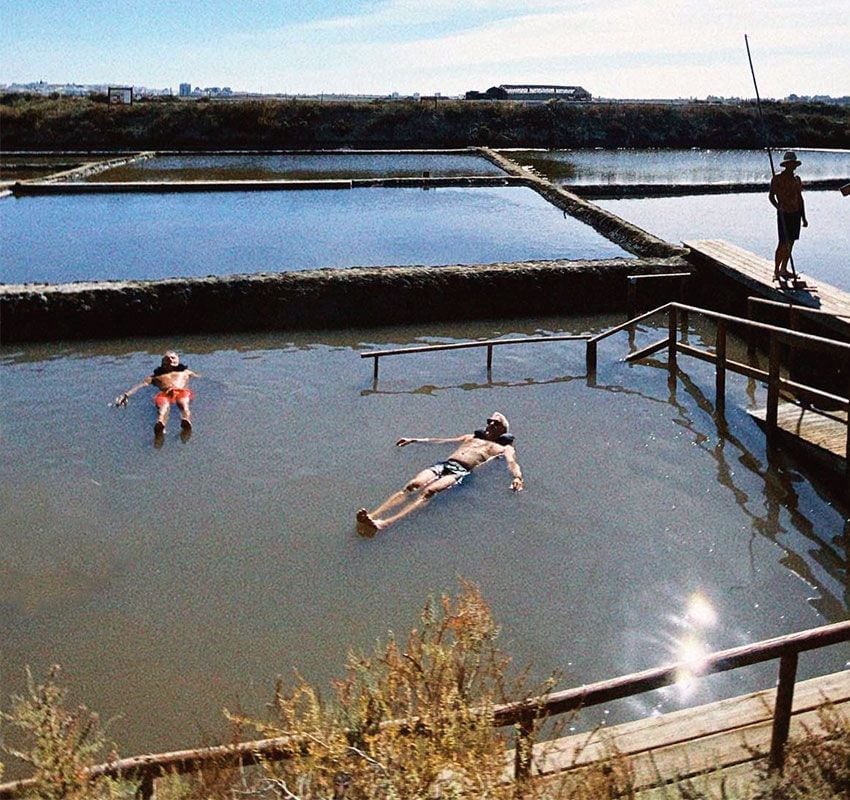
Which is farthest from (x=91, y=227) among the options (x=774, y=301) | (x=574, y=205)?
(x=774, y=301)

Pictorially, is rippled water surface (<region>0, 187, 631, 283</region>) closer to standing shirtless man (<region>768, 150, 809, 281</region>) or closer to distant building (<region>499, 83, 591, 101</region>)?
standing shirtless man (<region>768, 150, 809, 281</region>)

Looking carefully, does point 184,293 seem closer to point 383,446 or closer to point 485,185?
point 383,446

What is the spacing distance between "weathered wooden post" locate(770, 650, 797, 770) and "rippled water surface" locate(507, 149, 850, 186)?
24.3m

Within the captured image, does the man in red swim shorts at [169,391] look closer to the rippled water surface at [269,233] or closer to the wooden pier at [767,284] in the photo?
the rippled water surface at [269,233]

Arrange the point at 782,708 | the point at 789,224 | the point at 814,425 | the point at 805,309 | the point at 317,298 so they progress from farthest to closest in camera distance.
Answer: the point at 317,298 → the point at 789,224 → the point at 805,309 → the point at 814,425 → the point at 782,708

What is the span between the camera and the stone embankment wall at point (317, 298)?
12.1 m

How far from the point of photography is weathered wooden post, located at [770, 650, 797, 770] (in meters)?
3.59

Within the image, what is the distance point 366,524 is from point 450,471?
109 cm

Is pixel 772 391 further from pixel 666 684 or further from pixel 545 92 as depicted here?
pixel 545 92

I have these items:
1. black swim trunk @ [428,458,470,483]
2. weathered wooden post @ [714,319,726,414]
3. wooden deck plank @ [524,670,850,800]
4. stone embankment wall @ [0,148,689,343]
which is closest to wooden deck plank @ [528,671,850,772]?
wooden deck plank @ [524,670,850,800]

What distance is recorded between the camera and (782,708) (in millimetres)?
3641

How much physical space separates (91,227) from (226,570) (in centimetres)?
1422

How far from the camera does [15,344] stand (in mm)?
11898

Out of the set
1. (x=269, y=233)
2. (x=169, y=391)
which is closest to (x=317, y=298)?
(x=169, y=391)
